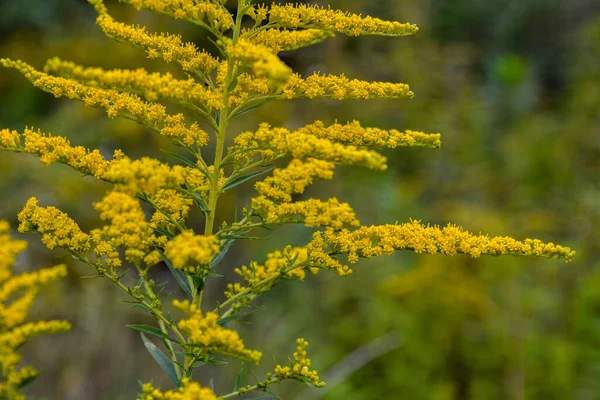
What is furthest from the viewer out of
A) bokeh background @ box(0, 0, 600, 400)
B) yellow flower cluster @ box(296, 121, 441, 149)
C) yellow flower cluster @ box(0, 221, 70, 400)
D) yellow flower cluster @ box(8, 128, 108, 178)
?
bokeh background @ box(0, 0, 600, 400)

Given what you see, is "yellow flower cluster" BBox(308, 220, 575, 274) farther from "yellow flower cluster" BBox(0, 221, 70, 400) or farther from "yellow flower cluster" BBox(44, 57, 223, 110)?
"yellow flower cluster" BBox(0, 221, 70, 400)

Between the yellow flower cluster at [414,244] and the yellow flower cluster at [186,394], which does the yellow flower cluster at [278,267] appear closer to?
the yellow flower cluster at [414,244]

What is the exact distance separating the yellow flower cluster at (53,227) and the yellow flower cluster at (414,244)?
3.14ft

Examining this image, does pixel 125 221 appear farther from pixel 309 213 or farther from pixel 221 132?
pixel 309 213

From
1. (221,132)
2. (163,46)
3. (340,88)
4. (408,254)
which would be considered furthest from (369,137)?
(408,254)

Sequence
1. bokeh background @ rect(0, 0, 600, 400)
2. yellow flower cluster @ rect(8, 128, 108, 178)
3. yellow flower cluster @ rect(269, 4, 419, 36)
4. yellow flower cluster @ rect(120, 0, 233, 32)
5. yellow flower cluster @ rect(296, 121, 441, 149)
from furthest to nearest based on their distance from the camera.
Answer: bokeh background @ rect(0, 0, 600, 400) < yellow flower cluster @ rect(296, 121, 441, 149) < yellow flower cluster @ rect(269, 4, 419, 36) < yellow flower cluster @ rect(8, 128, 108, 178) < yellow flower cluster @ rect(120, 0, 233, 32)

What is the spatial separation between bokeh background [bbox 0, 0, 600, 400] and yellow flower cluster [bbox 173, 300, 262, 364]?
51 cm

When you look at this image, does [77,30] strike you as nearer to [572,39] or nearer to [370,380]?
[370,380]

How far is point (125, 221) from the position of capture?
2.11 m

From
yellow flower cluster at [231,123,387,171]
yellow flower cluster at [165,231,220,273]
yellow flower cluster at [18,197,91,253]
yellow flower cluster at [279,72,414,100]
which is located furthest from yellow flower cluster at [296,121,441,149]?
yellow flower cluster at [18,197,91,253]

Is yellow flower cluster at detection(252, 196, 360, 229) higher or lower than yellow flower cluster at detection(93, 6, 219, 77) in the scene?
lower

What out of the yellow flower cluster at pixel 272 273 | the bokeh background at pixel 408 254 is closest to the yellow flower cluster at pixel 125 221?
the yellow flower cluster at pixel 272 273

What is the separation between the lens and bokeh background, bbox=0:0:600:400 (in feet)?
19.9

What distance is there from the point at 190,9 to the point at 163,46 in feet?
0.86
